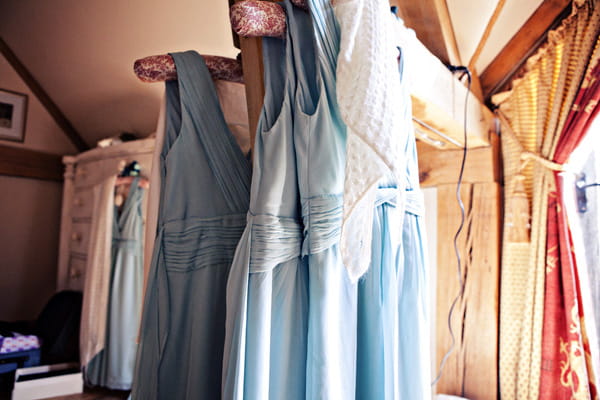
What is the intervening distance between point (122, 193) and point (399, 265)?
1993mm

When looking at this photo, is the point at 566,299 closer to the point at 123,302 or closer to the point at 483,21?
the point at 483,21

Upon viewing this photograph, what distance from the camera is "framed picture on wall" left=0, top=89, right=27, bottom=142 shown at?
8.45 ft

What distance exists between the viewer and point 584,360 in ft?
3.99

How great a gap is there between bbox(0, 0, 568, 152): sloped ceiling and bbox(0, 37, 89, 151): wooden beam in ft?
0.14

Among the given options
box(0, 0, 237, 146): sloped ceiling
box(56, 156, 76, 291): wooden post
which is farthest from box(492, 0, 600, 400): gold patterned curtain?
box(56, 156, 76, 291): wooden post

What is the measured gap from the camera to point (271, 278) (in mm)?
550

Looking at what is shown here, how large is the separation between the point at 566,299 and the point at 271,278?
1.22 meters

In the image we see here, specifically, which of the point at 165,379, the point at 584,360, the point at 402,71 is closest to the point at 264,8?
the point at 402,71

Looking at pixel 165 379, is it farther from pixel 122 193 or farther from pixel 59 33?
pixel 59 33

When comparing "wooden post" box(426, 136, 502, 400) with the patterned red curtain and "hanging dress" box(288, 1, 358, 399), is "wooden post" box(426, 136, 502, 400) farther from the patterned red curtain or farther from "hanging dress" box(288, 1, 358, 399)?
"hanging dress" box(288, 1, 358, 399)

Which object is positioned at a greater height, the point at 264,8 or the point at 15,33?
the point at 15,33

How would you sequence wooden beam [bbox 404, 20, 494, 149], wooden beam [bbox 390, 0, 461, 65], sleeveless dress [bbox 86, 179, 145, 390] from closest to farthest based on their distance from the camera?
wooden beam [bbox 404, 20, 494, 149], wooden beam [bbox 390, 0, 461, 65], sleeveless dress [bbox 86, 179, 145, 390]

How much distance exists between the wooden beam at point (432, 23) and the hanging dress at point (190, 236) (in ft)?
2.71

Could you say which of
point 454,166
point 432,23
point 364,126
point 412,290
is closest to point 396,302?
point 412,290
